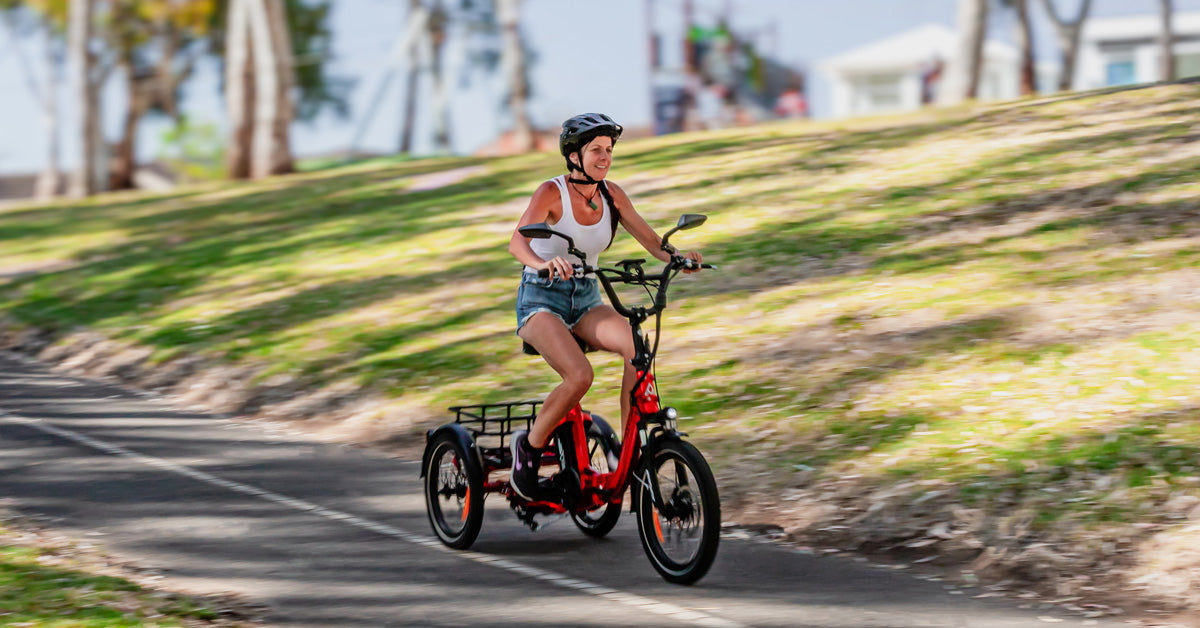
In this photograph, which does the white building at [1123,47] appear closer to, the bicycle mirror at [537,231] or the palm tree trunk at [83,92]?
the palm tree trunk at [83,92]

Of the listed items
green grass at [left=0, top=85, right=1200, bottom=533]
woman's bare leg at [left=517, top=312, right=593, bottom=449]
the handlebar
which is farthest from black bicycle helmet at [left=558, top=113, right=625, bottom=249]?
green grass at [left=0, top=85, right=1200, bottom=533]

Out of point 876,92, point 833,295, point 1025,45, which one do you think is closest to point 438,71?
point 876,92

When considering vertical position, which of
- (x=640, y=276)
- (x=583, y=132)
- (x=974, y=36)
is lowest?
(x=640, y=276)

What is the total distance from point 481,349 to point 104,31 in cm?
4457

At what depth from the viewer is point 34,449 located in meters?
9.84

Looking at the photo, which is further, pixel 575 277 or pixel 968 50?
pixel 968 50

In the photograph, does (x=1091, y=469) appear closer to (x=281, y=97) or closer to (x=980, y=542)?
(x=980, y=542)

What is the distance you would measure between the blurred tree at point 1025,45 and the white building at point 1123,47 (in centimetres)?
3218

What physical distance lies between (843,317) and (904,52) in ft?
192

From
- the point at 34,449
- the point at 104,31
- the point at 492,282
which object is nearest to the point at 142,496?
the point at 34,449

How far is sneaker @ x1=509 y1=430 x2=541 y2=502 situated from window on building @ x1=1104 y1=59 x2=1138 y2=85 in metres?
64.2

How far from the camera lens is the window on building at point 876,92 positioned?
6756 centimetres

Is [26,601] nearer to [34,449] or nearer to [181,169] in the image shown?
[34,449]

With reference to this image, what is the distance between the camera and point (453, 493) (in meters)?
7.20
